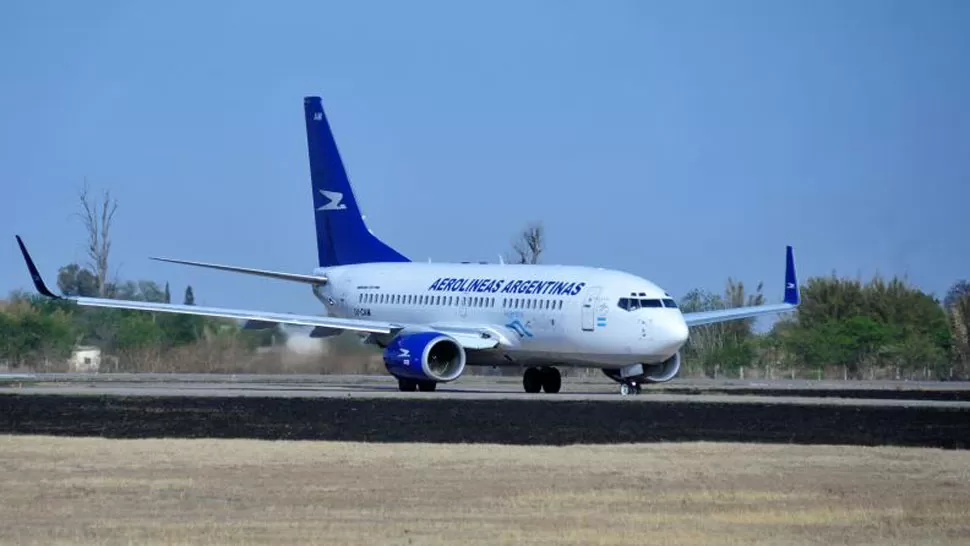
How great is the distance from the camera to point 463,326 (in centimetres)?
4822

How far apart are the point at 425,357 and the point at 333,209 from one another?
1126cm

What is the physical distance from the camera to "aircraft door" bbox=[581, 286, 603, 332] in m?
44.6

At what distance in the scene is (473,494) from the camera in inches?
786

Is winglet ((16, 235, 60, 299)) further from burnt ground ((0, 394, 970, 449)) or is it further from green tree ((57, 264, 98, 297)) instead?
green tree ((57, 264, 98, 297))

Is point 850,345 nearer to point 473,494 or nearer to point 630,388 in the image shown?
point 630,388

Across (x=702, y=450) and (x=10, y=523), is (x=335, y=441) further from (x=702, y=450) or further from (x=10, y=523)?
(x=10, y=523)

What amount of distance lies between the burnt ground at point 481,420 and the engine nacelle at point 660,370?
225 inches

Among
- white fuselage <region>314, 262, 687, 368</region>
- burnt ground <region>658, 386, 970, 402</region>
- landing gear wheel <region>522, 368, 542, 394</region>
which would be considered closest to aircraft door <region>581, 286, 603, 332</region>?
white fuselage <region>314, 262, 687, 368</region>

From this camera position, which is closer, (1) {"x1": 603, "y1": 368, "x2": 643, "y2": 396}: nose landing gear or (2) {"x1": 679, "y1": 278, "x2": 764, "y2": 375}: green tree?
(1) {"x1": 603, "y1": 368, "x2": 643, "y2": 396}: nose landing gear

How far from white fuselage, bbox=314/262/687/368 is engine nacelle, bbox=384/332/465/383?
1.35m

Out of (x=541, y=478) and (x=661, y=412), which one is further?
(x=661, y=412)

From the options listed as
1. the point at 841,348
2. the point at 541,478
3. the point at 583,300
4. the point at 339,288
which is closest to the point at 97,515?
the point at 541,478

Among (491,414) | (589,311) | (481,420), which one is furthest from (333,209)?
(481,420)

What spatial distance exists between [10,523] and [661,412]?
777 inches
